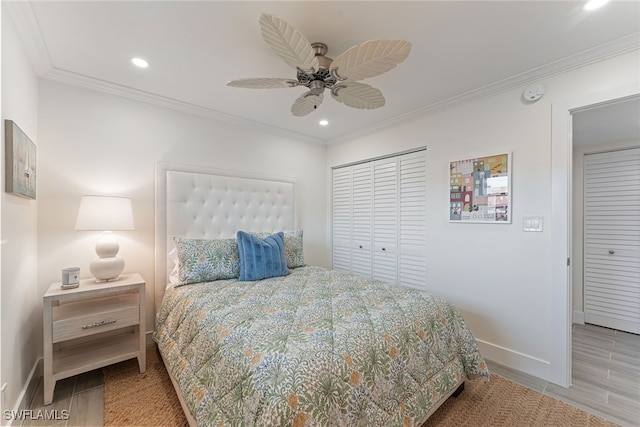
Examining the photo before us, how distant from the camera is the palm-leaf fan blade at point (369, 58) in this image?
1.33 m

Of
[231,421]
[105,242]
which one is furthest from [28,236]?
[231,421]

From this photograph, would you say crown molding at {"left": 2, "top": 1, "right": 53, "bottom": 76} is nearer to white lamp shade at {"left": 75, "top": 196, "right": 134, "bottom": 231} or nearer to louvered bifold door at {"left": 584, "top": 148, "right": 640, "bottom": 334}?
white lamp shade at {"left": 75, "top": 196, "right": 134, "bottom": 231}

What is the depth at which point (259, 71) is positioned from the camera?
2.15 metres

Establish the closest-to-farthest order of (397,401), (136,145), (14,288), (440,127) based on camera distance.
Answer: (397,401) → (14,288) → (136,145) → (440,127)

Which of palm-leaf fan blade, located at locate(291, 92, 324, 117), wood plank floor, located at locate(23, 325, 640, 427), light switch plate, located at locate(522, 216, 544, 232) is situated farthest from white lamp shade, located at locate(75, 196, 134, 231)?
light switch plate, located at locate(522, 216, 544, 232)

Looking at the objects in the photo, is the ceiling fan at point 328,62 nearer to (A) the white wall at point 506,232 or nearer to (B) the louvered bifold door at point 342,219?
(A) the white wall at point 506,232

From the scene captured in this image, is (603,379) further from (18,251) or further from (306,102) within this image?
(18,251)

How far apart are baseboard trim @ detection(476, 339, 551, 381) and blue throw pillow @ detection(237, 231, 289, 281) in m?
1.96

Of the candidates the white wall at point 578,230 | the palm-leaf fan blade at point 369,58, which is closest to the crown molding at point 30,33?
the palm-leaf fan blade at point 369,58

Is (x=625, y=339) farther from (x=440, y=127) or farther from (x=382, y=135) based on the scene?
(x=382, y=135)

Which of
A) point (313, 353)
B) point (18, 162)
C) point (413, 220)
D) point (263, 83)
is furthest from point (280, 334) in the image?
point (413, 220)

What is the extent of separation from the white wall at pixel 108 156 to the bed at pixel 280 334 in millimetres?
163

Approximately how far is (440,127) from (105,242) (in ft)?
10.6

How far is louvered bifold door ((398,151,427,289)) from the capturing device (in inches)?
116
